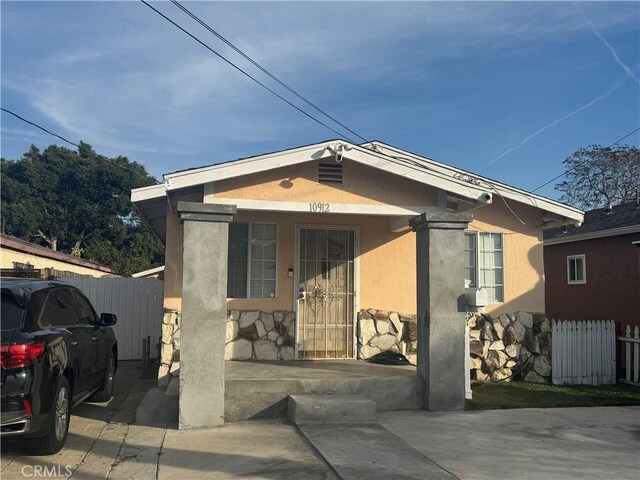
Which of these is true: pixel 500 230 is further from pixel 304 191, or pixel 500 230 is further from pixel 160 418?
pixel 160 418

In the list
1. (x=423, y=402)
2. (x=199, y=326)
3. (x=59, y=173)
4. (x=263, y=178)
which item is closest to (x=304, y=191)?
(x=263, y=178)

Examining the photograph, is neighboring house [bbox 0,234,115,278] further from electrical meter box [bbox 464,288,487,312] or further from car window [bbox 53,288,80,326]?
electrical meter box [bbox 464,288,487,312]

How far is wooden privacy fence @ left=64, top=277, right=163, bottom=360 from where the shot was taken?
12.7 m

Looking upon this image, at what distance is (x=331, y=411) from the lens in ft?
22.7

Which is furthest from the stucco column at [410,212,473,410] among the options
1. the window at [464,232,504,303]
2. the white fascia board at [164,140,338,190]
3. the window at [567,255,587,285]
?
the window at [567,255,587,285]

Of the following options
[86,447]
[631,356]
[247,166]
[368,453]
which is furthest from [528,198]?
[86,447]

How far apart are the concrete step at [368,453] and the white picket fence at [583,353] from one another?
5.10m

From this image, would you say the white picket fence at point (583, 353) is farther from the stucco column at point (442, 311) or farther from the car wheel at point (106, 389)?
the car wheel at point (106, 389)

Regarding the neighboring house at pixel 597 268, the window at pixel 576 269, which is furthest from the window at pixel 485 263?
the window at pixel 576 269

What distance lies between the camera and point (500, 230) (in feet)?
35.1

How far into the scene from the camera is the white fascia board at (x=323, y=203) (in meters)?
8.20

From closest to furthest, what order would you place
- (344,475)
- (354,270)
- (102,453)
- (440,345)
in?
(344,475) → (102,453) → (440,345) → (354,270)

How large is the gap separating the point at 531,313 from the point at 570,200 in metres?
27.0

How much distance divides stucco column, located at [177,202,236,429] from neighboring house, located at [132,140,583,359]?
0.96 meters
